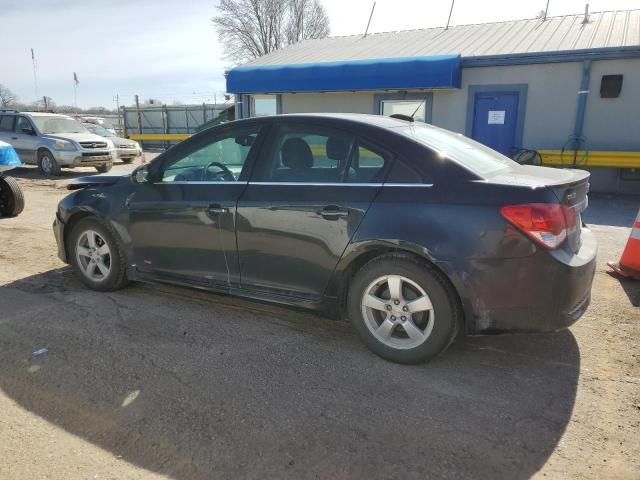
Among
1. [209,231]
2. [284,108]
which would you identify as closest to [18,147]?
[284,108]

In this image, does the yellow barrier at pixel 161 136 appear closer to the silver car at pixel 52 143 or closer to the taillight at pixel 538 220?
the silver car at pixel 52 143

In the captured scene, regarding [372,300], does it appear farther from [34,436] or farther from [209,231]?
[34,436]

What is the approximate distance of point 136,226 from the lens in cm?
428

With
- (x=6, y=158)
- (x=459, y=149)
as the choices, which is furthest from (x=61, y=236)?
(x=6, y=158)

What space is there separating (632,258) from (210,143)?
4.26m

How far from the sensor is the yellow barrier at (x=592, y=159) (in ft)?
35.0

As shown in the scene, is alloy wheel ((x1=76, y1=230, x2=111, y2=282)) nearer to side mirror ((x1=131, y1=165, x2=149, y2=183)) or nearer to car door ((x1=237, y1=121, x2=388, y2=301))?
side mirror ((x1=131, y1=165, x2=149, y2=183))

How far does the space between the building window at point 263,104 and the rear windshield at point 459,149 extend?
1255cm

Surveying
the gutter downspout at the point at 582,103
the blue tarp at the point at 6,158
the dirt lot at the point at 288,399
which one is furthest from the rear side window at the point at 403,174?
the gutter downspout at the point at 582,103

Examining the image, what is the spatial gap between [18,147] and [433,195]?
15487 millimetres

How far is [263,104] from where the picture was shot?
52.7 ft

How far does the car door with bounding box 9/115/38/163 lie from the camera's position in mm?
14516

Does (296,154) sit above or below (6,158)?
above

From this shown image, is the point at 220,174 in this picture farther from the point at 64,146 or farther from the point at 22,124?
the point at 22,124
